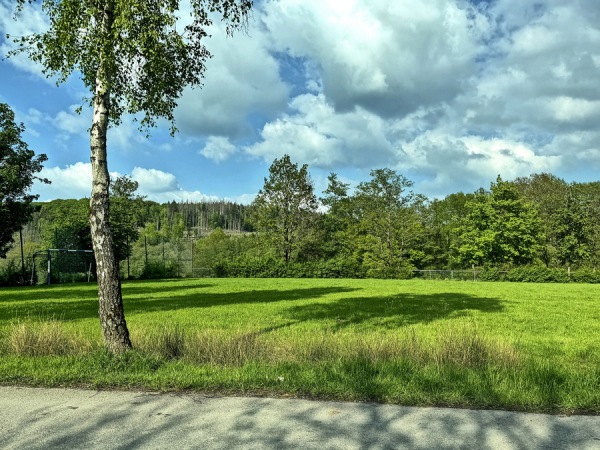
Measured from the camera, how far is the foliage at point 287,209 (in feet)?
196

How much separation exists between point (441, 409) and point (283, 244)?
5495cm

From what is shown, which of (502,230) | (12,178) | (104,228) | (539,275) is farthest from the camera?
(502,230)

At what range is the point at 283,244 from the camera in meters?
59.7

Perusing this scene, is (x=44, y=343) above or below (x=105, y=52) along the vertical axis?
below

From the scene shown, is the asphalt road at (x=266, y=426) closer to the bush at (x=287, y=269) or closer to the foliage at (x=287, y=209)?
the bush at (x=287, y=269)

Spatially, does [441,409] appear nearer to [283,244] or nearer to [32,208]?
[32,208]

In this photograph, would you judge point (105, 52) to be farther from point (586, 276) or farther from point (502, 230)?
point (502, 230)

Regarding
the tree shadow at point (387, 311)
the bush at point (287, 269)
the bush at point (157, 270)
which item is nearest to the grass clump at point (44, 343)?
the tree shadow at point (387, 311)

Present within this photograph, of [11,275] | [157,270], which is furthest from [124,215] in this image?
[11,275]

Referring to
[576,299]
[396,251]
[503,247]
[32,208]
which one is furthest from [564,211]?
[32,208]

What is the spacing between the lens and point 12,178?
34750 millimetres

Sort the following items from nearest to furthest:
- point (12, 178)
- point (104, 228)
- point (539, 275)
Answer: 1. point (104, 228)
2. point (12, 178)
3. point (539, 275)

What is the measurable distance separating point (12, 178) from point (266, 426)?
123ft

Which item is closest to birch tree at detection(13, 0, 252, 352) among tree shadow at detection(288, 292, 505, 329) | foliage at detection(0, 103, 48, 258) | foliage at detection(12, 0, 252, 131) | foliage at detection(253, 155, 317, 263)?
foliage at detection(12, 0, 252, 131)
